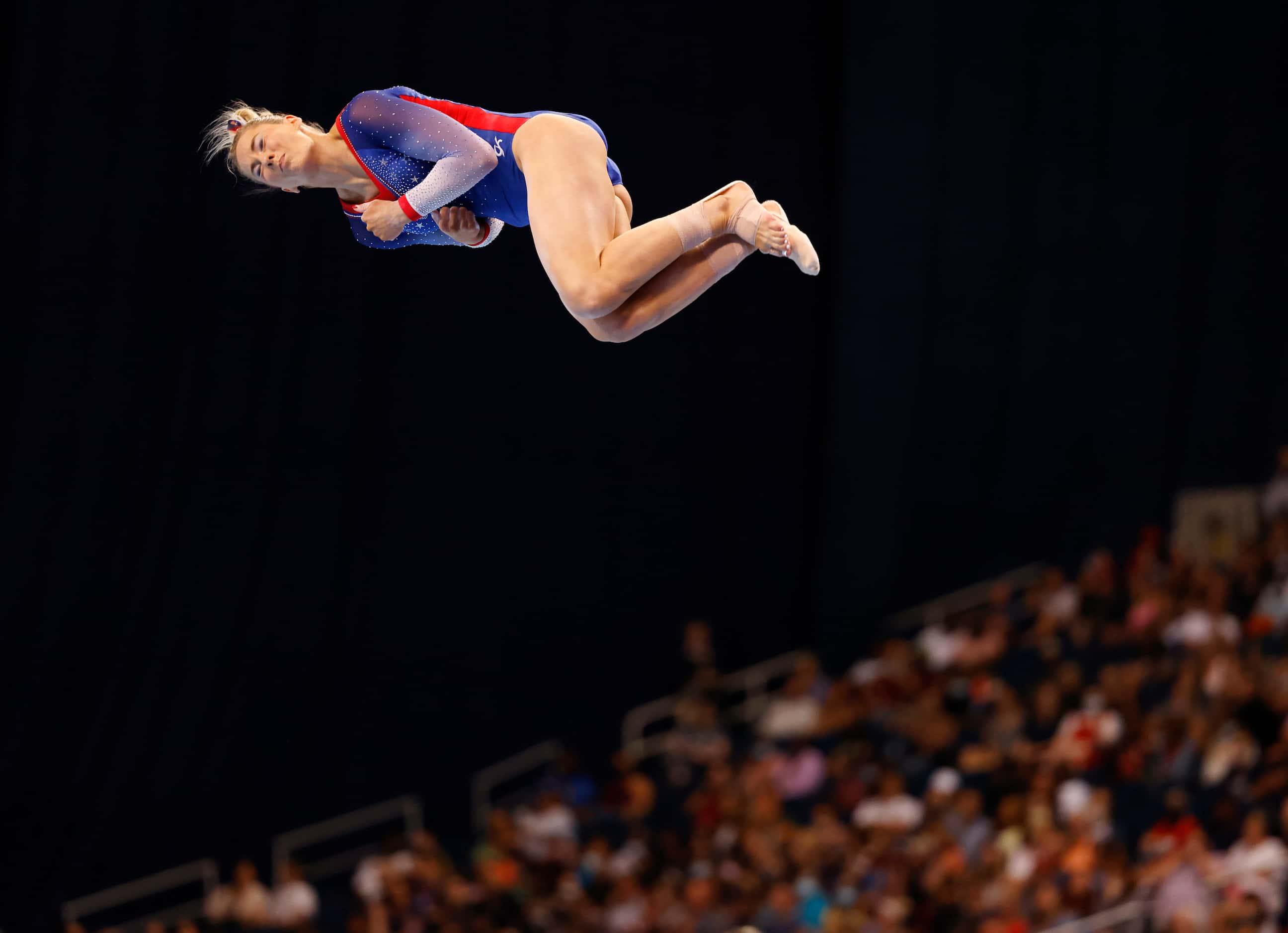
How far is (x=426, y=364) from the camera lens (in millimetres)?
11484

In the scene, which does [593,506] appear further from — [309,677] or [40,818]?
[40,818]

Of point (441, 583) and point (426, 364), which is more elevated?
point (426, 364)

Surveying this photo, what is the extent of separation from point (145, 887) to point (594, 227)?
7.64 m

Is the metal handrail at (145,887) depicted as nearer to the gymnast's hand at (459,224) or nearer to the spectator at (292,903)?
the spectator at (292,903)

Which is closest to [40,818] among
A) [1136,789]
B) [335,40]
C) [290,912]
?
[290,912]

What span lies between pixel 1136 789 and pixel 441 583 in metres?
5.09

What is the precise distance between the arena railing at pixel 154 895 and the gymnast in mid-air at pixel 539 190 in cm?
702

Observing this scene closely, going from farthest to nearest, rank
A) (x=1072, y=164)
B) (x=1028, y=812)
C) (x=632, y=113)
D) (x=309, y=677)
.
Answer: (x=1072, y=164) < (x=632, y=113) < (x=309, y=677) < (x=1028, y=812)

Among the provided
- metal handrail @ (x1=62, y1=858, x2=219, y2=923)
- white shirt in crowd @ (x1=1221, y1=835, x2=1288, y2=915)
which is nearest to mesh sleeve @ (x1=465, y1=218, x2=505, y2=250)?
white shirt in crowd @ (x1=1221, y1=835, x2=1288, y2=915)

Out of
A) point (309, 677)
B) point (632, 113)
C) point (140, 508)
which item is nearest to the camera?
point (140, 508)

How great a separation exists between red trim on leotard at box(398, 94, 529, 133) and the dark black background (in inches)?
236

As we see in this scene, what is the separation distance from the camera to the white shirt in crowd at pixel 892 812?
955 cm

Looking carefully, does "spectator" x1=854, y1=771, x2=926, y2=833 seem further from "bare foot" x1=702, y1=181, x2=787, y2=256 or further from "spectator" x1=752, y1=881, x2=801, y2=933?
"bare foot" x1=702, y1=181, x2=787, y2=256

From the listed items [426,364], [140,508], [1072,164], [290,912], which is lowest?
[290,912]
